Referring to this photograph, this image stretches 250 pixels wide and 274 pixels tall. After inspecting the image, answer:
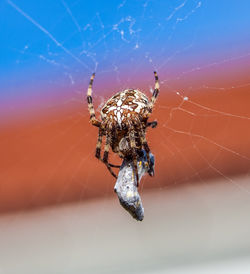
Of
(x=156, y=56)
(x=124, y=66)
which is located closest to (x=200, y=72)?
(x=156, y=56)

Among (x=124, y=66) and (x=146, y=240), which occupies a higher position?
(x=124, y=66)

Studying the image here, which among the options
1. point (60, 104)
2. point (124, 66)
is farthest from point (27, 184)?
point (124, 66)

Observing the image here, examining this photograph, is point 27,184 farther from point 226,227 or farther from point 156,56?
point 156,56

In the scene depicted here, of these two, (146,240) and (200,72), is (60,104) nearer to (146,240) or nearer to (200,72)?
(146,240)

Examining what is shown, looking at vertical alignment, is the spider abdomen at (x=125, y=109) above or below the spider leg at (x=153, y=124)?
above

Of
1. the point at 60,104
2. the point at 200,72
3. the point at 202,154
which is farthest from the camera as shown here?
the point at 60,104

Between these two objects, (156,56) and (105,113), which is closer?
(105,113)

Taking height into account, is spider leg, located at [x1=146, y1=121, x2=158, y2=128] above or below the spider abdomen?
below

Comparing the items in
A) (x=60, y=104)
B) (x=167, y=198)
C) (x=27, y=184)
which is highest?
(x=60, y=104)

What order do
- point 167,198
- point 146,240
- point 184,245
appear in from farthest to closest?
point 167,198
point 146,240
point 184,245
